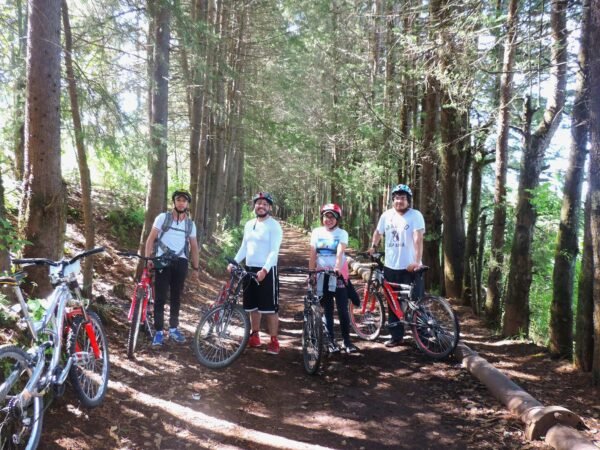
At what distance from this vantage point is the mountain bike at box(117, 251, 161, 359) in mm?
5684

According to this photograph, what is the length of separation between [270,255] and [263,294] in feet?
1.95

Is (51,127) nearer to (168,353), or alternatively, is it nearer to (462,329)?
(168,353)

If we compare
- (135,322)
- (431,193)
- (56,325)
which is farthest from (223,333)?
(431,193)

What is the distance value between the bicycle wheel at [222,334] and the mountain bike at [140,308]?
0.77m

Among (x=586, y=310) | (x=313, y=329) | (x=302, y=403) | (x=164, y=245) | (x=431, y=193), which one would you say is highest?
(x=431, y=193)

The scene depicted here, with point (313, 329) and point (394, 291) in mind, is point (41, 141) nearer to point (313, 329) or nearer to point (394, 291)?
point (313, 329)

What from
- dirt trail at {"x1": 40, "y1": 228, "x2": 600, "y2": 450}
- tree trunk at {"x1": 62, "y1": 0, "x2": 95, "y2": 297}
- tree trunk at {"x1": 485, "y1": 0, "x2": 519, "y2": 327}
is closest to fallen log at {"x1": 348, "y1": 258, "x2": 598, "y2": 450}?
dirt trail at {"x1": 40, "y1": 228, "x2": 600, "y2": 450}

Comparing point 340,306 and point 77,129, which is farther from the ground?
point 77,129

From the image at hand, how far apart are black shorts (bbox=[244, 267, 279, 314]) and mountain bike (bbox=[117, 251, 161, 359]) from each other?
1297mm

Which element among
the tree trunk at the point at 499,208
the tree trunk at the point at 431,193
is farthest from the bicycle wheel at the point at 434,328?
the tree trunk at the point at 431,193

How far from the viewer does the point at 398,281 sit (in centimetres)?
679

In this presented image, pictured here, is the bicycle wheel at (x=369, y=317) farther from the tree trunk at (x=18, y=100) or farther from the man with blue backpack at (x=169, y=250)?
the tree trunk at (x=18, y=100)

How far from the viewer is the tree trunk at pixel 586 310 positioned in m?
5.33

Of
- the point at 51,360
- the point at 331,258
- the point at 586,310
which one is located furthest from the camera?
the point at 331,258
